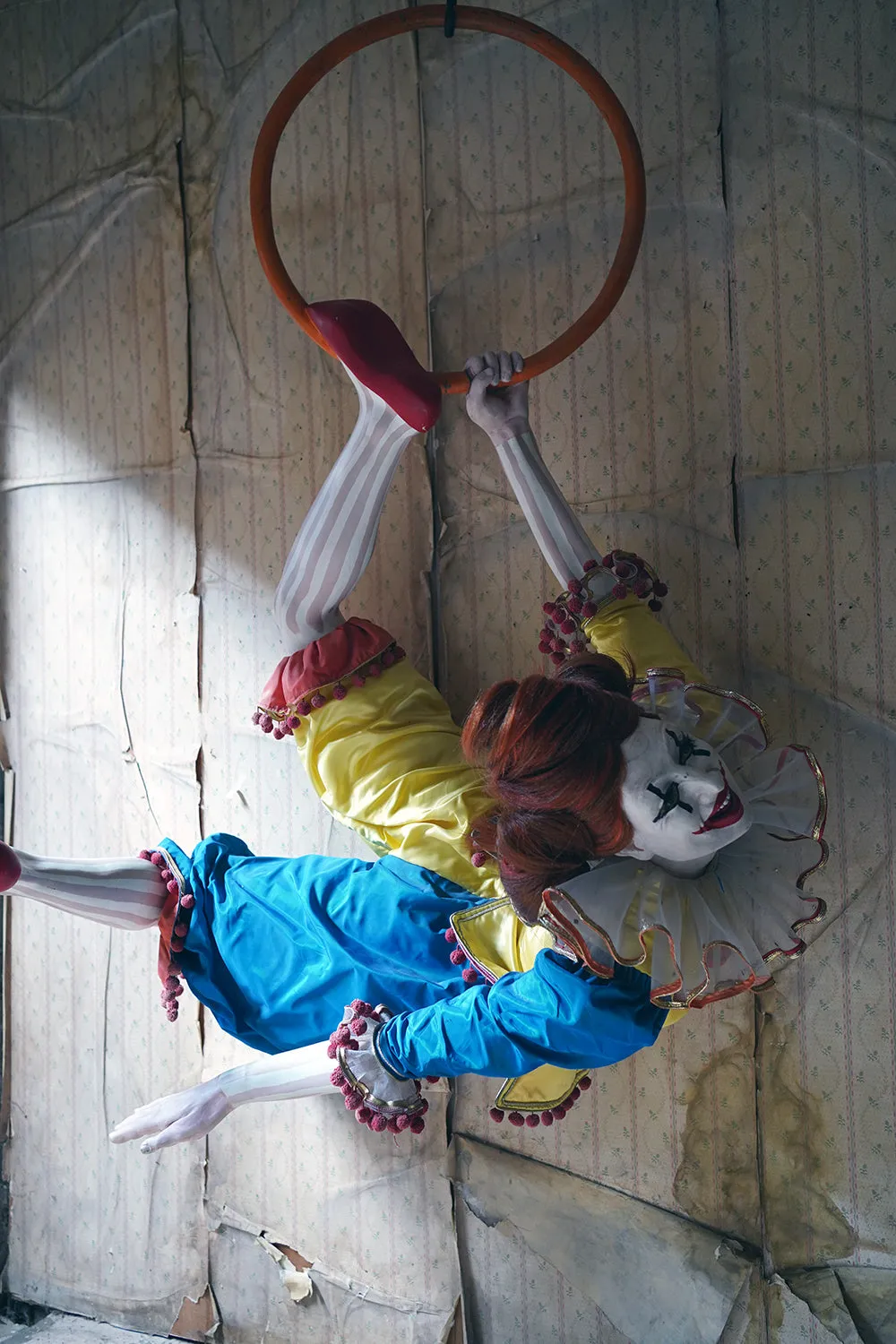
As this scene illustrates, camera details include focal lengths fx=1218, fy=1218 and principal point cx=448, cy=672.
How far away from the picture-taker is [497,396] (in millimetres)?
1775

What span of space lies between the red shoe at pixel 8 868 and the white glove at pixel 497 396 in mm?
940

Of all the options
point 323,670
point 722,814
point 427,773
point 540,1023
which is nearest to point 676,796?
point 722,814

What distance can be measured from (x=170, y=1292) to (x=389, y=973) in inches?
42.2

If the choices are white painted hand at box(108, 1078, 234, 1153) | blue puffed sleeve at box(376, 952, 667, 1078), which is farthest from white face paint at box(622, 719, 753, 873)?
white painted hand at box(108, 1078, 234, 1153)

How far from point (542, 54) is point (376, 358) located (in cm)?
51

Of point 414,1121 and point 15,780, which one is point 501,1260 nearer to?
point 414,1121

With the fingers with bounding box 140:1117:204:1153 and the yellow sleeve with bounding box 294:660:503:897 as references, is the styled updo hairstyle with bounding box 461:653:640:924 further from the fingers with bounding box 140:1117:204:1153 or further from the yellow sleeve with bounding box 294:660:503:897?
the fingers with bounding box 140:1117:204:1153

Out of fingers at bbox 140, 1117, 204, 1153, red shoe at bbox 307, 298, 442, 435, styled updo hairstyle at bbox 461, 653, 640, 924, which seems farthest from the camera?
fingers at bbox 140, 1117, 204, 1153

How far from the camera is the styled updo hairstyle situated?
1342 millimetres

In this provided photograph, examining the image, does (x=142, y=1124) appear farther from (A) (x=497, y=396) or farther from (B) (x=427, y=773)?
(A) (x=497, y=396)

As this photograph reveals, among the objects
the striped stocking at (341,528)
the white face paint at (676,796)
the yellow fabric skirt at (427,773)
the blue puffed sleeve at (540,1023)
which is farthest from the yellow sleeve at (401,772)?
the white face paint at (676,796)

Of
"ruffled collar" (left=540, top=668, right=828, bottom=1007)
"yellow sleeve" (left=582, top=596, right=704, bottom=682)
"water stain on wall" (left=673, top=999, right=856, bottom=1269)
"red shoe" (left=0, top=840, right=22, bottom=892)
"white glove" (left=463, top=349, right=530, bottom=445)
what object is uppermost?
"white glove" (left=463, top=349, right=530, bottom=445)

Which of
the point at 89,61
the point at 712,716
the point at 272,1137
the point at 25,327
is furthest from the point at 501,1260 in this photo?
the point at 89,61

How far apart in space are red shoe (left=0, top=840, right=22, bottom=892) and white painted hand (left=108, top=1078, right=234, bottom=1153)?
382 mm
